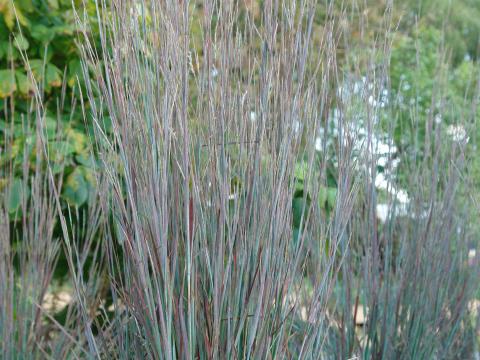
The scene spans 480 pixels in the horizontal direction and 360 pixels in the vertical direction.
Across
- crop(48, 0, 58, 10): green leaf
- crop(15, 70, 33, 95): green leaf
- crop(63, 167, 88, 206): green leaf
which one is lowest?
crop(63, 167, 88, 206): green leaf

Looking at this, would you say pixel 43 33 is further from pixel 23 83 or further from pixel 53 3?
pixel 23 83

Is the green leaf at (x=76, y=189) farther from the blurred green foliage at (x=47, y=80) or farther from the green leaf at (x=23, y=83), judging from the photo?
the green leaf at (x=23, y=83)

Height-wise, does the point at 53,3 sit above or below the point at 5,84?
above

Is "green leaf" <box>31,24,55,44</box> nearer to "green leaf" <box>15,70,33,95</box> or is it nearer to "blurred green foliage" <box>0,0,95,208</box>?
"blurred green foliage" <box>0,0,95,208</box>

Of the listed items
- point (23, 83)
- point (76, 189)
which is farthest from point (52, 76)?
point (76, 189)

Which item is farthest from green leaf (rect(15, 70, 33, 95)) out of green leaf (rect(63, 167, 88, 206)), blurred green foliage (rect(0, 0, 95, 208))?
green leaf (rect(63, 167, 88, 206))

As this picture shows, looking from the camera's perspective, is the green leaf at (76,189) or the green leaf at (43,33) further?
the green leaf at (43,33)

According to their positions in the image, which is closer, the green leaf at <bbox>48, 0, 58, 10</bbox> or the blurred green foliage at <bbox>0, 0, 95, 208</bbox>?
the blurred green foliage at <bbox>0, 0, 95, 208</bbox>

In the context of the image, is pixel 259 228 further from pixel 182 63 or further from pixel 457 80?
pixel 457 80

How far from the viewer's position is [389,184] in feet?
9.33

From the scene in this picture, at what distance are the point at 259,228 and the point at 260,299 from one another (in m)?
0.17

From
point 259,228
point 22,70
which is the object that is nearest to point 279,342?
point 259,228

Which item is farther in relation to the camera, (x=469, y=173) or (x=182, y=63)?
(x=469, y=173)

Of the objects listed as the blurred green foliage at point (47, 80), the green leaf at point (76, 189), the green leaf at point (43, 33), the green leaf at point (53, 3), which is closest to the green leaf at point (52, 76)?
the blurred green foliage at point (47, 80)
